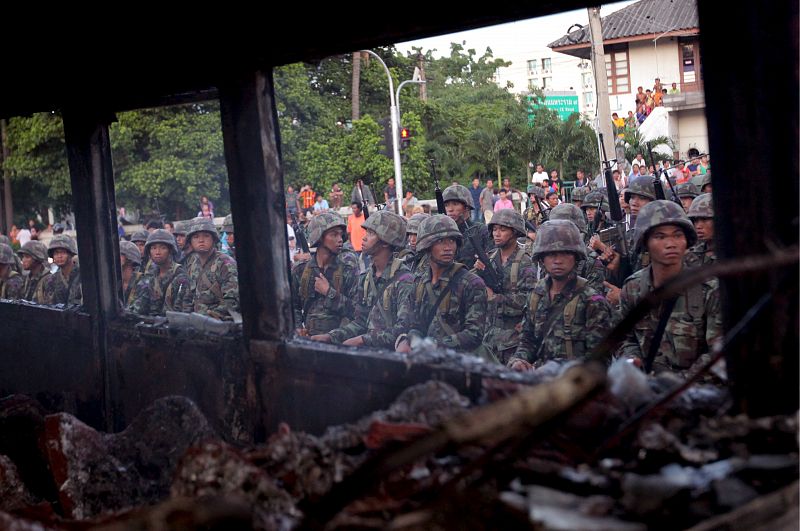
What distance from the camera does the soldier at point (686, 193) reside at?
37.2ft

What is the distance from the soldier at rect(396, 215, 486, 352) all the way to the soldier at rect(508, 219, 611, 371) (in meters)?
0.67

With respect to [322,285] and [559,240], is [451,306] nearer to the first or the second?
[559,240]

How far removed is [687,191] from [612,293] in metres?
3.40

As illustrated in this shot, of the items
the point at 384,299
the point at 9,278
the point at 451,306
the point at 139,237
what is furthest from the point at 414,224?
the point at 9,278

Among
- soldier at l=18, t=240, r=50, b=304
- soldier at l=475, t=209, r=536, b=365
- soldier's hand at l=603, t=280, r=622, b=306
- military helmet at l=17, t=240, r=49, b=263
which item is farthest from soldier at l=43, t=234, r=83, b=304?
soldier's hand at l=603, t=280, r=622, b=306

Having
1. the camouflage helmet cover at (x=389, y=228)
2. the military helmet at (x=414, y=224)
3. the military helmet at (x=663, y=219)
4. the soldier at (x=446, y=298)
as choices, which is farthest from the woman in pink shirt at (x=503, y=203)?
the military helmet at (x=663, y=219)

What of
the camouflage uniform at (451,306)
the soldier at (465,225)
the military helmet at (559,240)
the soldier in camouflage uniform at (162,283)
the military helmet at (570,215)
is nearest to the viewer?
the military helmet at (559,240)

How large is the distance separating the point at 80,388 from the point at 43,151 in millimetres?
24944

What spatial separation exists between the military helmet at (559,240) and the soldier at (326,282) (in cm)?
290

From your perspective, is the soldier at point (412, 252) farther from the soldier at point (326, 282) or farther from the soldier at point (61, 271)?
the soldier at point (61, 271)

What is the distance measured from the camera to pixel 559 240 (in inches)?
273

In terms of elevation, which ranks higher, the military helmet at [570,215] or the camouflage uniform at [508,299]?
the military helmet at [570,215]

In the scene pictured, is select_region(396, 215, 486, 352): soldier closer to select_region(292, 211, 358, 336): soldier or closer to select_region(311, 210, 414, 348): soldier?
select_region(311, 210, 414, 348): soldier

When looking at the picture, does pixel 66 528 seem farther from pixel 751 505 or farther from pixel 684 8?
pixel 684 8
